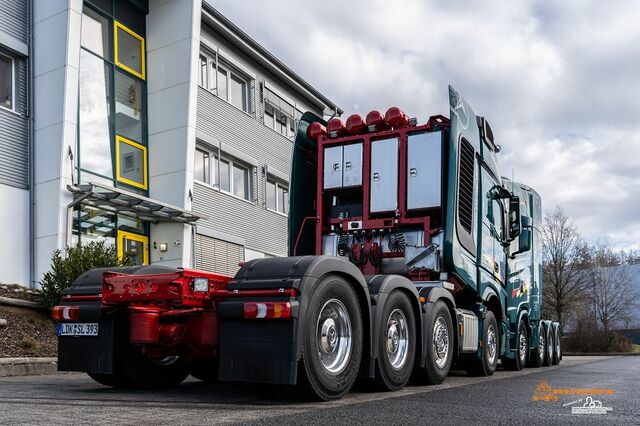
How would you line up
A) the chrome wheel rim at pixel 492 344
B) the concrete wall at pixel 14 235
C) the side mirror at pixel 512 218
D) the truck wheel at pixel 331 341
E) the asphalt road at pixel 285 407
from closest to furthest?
the asphalt road at pixel 285 407 < the truck wheel at pixel 331 341 < the chrome wheel rim at pixel 492 344 < the side mirror at pixel 512 218 < the concrete wall at pixel 14 235

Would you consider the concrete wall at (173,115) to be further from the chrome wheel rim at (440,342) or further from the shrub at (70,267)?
the chrome wheel rim at (440,342)

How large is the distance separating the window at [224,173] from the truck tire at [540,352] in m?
10.5

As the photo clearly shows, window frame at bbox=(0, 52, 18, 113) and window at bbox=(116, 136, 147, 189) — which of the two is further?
window at bbox=(116, 136, 147, 189)

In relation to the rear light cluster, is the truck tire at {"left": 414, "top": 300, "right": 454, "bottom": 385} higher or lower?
lower

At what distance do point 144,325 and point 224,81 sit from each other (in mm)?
17301

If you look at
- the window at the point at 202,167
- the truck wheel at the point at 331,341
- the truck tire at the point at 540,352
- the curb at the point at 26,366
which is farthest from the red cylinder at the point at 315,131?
the window at the point at 202,167

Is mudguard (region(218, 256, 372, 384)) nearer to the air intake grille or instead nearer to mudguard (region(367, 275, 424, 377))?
mudguard (region(367, 275, 424, 377))

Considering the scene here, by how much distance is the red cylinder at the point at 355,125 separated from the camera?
31.4 ft

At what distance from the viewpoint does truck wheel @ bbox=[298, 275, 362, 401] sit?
5.45m

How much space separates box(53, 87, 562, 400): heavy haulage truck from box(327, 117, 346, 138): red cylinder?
0.08 ft

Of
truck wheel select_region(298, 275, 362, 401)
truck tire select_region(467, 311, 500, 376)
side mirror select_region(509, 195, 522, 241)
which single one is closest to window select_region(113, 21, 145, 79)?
side mirror select_region(509, 195, 522, 241)

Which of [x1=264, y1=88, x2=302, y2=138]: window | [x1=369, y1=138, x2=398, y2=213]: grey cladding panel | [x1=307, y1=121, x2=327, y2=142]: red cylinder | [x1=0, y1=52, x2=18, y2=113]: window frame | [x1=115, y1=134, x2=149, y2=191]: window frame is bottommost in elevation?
[x1=369, y1=138, x2=398, y2=213]: grey cladding panel

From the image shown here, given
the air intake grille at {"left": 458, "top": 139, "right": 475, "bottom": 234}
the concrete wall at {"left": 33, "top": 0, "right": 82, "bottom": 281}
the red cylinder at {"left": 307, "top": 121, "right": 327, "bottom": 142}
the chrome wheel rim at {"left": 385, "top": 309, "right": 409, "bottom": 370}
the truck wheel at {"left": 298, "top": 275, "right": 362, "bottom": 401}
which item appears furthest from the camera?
the concrete wall at {"left": 33, "top": 0, "right": 82, "bottom": 281}

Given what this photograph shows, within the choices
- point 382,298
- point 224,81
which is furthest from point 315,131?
point 224,81
